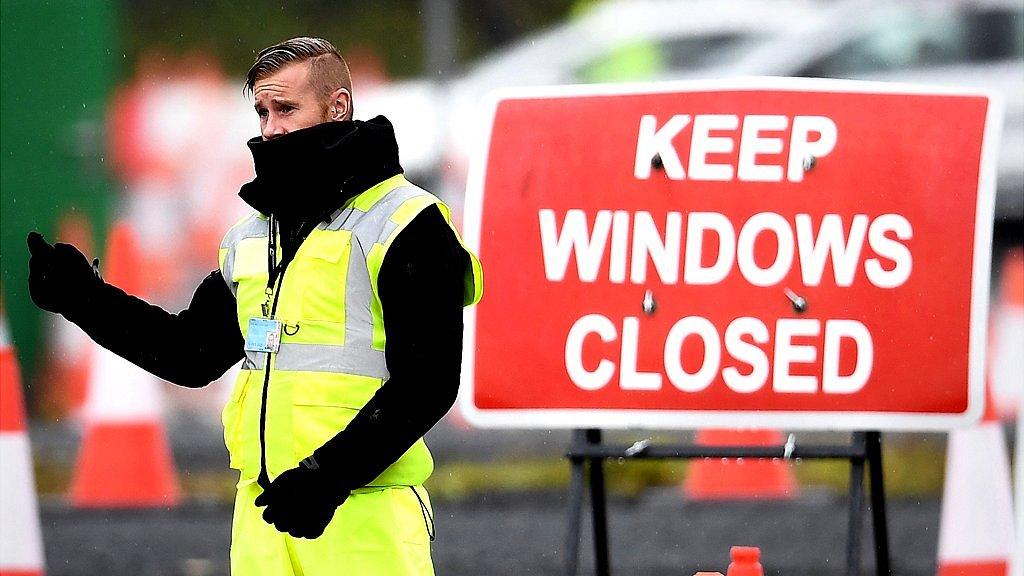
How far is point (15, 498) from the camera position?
5.25 metres

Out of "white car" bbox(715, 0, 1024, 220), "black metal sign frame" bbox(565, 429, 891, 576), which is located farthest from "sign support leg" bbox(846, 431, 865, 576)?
"white car" bbox(715, 0, 1024, 220)

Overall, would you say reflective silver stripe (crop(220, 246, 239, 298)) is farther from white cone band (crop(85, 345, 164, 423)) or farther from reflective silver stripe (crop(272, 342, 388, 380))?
white cone band (crop(85, 345, 164, 423))

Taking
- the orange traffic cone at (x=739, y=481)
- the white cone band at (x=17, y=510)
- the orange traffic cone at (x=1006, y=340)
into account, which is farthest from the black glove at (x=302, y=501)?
the orange traffic cone at (x=739, y=481)

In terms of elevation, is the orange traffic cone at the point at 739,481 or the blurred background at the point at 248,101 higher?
the blurred background at the point at 248,101

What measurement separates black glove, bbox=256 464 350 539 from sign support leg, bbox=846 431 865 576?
155 centimetres

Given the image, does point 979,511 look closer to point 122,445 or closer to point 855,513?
point 855,513

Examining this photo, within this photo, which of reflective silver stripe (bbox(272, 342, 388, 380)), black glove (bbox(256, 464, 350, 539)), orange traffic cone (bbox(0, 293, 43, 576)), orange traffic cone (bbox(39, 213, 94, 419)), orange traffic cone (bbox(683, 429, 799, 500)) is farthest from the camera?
orange traffic cone (bbox(39, 213, 94, 419))

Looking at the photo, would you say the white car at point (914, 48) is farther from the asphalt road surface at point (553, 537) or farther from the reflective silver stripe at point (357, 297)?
the reflective silver stripe at point (357, 297)

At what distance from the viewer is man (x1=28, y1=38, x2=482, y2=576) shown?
3236 mm

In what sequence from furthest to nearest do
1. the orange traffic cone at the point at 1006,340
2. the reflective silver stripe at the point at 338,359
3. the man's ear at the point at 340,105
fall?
the orange traffic cone at the point at 1006,340
the man's ear at the point at 340,105
the reflective silver stripe at the point at 338,359

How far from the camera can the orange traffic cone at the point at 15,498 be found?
5258 mm

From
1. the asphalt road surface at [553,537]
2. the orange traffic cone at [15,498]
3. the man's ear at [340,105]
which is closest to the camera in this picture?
the man's ear at [340,105]

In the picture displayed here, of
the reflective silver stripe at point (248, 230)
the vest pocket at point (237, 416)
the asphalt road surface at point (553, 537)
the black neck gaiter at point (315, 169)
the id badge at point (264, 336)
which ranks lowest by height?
the asphalt road surface at point (553, 537)

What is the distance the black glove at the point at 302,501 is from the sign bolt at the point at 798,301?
1.57 meters
